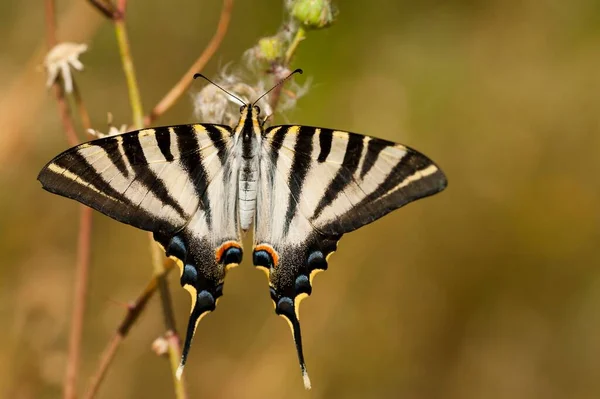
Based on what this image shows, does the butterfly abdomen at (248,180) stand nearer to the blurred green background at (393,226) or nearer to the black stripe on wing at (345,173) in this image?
the black stripe on wing at (345,173)

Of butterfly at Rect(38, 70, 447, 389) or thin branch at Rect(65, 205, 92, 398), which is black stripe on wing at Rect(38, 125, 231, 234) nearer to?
butterfly at Rect(38, 70, 447, 389)

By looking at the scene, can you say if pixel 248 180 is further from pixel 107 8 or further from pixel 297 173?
pixel 107 8

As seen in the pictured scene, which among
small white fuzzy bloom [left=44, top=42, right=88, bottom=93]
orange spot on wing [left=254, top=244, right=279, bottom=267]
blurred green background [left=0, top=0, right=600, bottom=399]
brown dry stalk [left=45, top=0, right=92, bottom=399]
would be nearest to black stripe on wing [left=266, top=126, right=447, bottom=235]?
orange spot on wing [left=254, top=244, right=279, bottom=267]

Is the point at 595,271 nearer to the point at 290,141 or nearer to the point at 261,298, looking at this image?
the point at 261,298

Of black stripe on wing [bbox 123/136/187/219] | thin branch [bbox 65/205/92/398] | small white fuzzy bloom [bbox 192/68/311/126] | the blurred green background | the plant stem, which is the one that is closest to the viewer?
the plant stem

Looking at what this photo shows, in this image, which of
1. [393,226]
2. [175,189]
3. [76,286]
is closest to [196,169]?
[175,189]

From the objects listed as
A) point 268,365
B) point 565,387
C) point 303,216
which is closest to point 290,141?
point 303,216

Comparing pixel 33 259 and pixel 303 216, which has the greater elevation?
pixel 33 259
